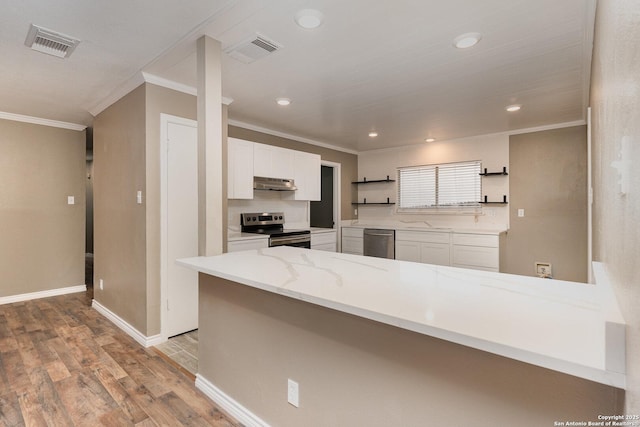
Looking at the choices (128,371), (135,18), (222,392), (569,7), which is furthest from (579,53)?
(128,371)

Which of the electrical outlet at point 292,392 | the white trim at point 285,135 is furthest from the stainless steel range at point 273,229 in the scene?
the electrical outlet at point 292,392

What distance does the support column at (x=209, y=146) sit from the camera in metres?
2.14

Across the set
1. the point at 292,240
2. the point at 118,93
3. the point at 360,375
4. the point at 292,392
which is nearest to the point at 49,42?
Answer: the point at 118,93

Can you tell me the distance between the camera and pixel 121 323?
3172mm

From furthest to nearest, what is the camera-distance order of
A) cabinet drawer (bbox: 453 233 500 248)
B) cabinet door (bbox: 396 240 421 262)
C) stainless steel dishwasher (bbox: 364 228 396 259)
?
stainless steel dishwasher (bbox: 364 228 396 259) → cabinet door (bbox: 396 240 421 262) → cabinet drawer (bbox: 453 233 500 248)

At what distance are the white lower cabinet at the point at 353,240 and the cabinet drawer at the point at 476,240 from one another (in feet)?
5.60

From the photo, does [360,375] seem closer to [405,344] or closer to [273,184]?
[405,344]

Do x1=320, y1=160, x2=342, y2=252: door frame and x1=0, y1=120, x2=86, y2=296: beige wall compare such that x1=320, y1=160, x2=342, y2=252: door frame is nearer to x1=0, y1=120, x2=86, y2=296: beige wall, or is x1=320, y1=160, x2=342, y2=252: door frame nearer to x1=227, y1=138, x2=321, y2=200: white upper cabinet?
x1=227, y1=138, x2=321, y2=200: white upper cabinet

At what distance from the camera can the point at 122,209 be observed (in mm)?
3197

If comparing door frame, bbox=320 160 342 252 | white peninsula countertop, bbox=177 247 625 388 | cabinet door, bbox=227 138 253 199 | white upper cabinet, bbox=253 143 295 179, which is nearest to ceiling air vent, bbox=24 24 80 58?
cabinet door, bbox=227 138 253 199

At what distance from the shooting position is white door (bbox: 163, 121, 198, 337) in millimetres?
2908

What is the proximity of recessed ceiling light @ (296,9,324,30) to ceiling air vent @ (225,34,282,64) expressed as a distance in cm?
31

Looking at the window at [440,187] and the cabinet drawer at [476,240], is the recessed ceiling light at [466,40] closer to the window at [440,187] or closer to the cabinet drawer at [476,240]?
the cabinet drawer at [476,240]

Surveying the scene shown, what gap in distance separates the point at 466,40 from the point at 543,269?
3856mm
